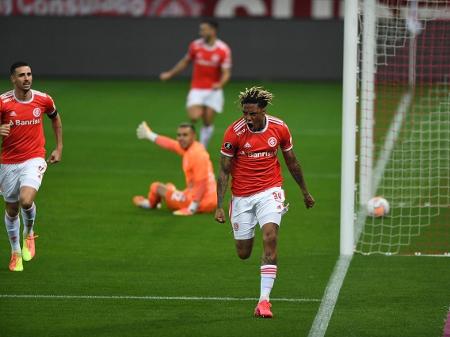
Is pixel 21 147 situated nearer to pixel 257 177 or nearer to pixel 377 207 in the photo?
pixel 257 177

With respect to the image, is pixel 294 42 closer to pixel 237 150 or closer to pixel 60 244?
pixel 60 244

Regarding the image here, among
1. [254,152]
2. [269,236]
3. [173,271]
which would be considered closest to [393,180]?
[173,271]

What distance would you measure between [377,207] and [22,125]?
578cm

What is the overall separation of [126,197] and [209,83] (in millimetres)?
5218

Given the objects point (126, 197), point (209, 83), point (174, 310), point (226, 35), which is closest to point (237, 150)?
point (174, 310)

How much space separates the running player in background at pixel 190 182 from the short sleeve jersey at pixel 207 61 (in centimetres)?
570

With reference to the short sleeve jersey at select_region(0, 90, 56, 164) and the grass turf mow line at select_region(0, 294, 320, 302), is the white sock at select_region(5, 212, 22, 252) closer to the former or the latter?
the short sleeve jersey at select_region(0, 90, 56, 164)

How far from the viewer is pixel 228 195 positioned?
59.3ft

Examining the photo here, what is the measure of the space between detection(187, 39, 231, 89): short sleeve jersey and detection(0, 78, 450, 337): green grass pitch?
184 centimetres

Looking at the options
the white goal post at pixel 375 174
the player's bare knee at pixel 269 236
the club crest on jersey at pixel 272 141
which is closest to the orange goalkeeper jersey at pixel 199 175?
the white goal post at pixel 375 174

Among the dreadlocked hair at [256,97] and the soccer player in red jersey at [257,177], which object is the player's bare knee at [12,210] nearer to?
the soccer player in red jersey at [257,177]

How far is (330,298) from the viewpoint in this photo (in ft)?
38.0

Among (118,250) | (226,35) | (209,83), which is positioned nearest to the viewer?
(118,250)

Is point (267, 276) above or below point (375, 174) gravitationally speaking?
below
